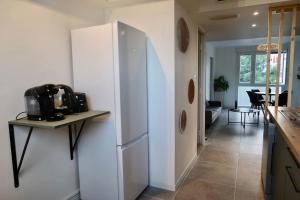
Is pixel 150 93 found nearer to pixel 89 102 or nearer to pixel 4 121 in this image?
pixel 89 102

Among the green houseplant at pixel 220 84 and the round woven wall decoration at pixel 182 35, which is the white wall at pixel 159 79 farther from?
the green houseplant at pixel 220 84

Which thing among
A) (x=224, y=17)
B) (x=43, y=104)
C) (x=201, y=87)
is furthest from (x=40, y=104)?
A: (x=201, y=87)

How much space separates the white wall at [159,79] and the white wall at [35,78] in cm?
68

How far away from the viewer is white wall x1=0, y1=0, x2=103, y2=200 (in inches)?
63.6

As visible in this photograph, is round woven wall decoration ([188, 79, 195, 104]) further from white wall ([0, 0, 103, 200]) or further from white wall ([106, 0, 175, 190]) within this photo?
white wall ([0, 0, 103, 200])

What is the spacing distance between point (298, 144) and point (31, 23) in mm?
2184

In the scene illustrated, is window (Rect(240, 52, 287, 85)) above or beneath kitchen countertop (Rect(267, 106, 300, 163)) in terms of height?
above

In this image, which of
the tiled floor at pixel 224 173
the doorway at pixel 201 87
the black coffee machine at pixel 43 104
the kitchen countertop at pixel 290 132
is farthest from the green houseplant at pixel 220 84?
the black coffee machine at pixel 43 104

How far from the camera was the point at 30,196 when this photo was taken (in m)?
1.82

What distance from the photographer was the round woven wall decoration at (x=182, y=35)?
2.46 m

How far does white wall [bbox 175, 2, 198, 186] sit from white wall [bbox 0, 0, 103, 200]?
1.20 metres

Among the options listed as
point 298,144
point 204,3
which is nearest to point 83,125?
point 298,144

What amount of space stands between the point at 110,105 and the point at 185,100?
1208 millimetres

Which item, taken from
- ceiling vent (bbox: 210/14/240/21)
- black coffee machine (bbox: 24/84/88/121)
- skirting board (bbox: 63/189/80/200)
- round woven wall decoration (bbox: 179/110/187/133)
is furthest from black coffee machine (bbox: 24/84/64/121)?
ceiling vent (bbox: 210/14/240/21)
